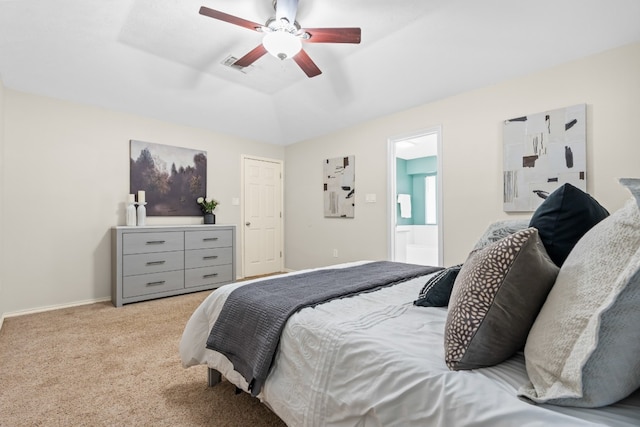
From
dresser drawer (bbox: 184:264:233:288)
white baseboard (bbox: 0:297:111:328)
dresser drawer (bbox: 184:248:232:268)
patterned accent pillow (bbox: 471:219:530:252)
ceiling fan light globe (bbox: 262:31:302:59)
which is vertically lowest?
white baseboard (bbox: 0:297:111:328)

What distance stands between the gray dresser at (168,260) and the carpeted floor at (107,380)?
62cm

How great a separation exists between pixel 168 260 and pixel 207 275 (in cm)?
57

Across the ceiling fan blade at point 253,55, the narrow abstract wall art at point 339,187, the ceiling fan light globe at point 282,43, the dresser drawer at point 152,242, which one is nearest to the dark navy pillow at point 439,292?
the ceiling fan light globe at point 282,43

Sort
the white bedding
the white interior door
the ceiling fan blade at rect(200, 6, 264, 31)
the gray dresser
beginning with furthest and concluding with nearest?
the white interior door → the gray dresser → the ceiling fan blade at rect(200, 6, 264, 31) → the white bedding

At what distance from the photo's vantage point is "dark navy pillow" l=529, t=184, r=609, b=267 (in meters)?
1.05

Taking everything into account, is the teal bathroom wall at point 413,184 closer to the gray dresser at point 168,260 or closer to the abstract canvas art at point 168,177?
the gray dresser at point 168,260

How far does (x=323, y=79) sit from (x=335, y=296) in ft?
10.1

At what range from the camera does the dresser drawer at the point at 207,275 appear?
4.05 meters

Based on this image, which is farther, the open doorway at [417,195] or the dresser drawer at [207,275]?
the open doorway at [417,195]

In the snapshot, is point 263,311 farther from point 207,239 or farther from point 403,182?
point 403,182

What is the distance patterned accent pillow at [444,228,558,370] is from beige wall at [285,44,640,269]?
2.42 meters

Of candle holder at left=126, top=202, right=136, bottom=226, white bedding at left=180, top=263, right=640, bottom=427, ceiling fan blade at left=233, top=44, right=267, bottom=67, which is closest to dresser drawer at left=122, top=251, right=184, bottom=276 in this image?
candle holder at left=126, top=202, right=136, bottom=226

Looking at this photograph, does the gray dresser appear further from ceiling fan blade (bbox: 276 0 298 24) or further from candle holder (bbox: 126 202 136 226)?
ceiling fan blade (bbox: 276 0 298 24)

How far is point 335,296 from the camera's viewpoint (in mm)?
1570
